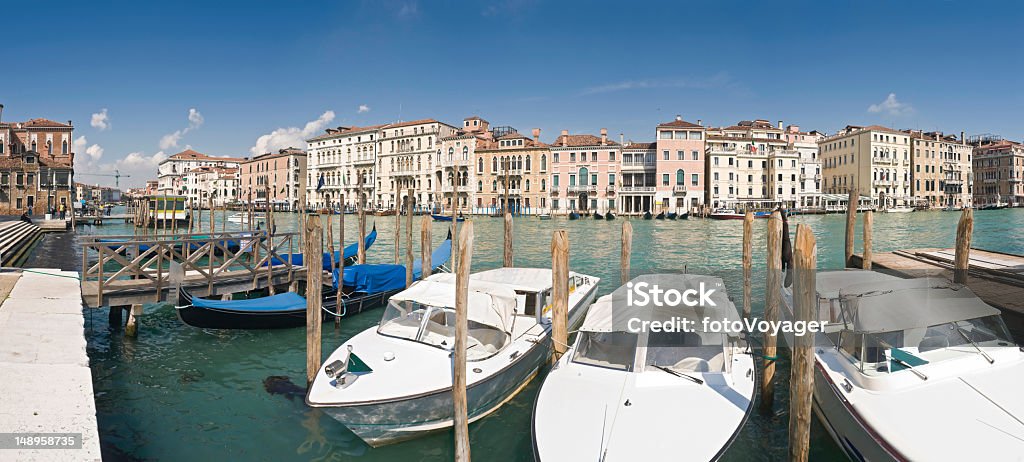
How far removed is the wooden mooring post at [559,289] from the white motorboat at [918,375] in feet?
8.67

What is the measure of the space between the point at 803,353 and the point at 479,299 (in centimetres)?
326

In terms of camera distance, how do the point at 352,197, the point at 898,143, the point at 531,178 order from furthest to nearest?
the point at 352,197 → the point at 898,143 → the point at 531,178

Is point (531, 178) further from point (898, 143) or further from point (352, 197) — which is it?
point (898, 143)

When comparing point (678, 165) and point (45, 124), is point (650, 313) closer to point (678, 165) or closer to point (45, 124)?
point (678, 165)

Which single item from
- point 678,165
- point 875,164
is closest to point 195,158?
point 678,165

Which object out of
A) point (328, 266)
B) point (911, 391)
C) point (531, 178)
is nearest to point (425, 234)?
point (328, 266)

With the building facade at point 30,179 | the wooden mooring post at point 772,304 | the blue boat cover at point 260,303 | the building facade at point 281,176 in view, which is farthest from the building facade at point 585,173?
the wooden mooring post at point 772,304

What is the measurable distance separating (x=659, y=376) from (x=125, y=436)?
506 centimetres

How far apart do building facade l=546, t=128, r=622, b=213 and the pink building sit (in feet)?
12.3

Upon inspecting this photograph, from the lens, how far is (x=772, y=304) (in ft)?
18.5

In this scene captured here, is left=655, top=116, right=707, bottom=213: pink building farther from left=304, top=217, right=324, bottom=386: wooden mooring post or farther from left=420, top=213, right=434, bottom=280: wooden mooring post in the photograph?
left=304, top=217, right=324, bottom=386: wooden mooring post

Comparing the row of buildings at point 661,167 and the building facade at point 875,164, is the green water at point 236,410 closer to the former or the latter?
the row of buildings at point 661,167

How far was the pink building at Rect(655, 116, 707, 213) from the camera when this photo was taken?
157 feet

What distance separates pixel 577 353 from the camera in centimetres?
538
